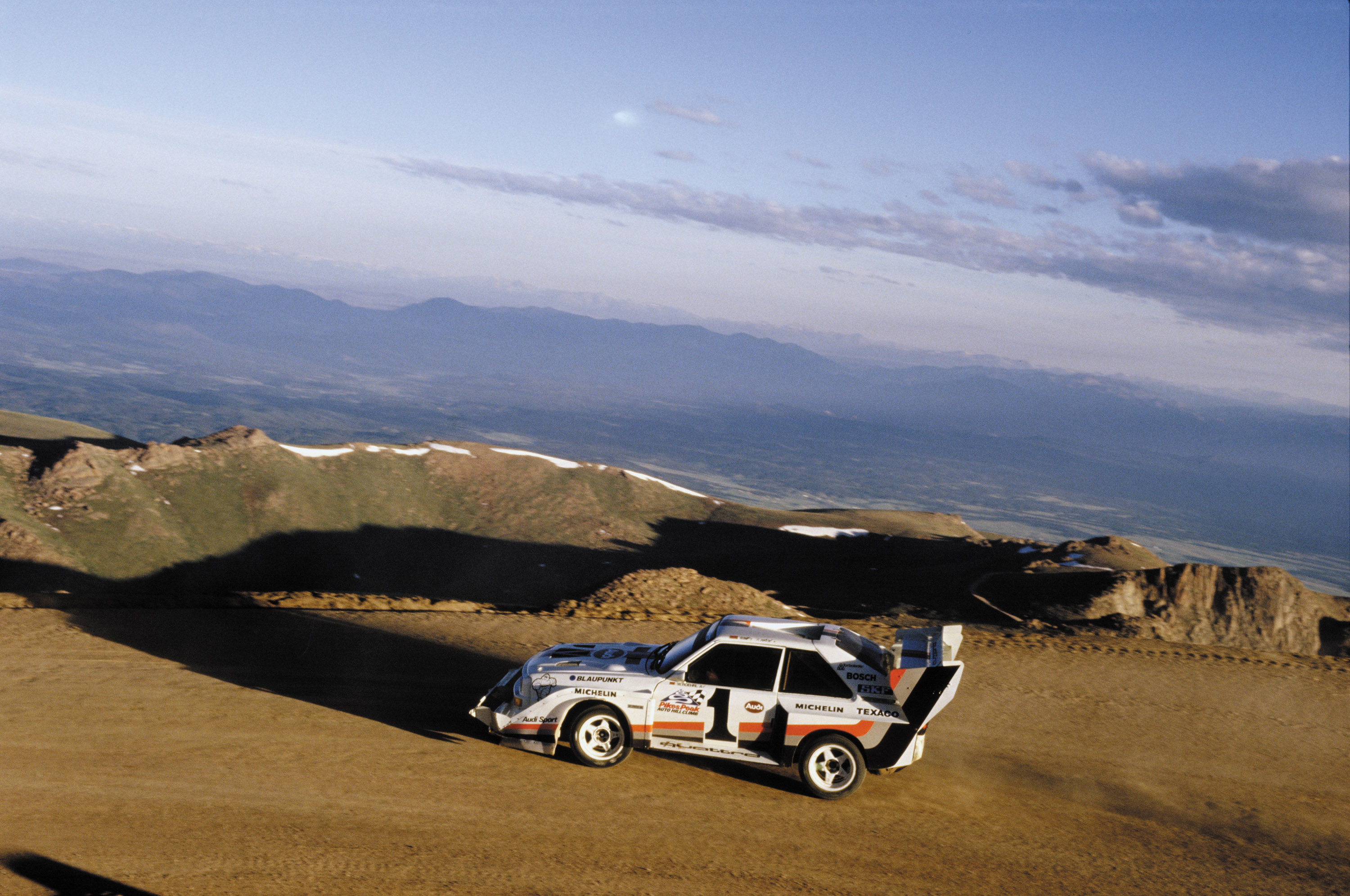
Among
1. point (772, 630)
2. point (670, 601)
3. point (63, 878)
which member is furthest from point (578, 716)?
point (670, 601)

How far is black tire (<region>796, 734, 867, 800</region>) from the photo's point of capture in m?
10.0

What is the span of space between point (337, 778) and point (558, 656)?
2956 millimetres

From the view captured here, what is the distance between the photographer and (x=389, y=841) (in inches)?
340

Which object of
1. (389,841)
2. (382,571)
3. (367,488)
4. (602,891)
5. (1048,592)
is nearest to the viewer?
(602,891)

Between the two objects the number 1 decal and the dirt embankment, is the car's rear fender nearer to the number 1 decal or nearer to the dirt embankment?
the number 1 decal

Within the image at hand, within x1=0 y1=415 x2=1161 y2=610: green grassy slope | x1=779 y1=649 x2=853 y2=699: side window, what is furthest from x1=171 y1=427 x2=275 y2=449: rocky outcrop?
x1=779 y1=649 x2=853 y2=699: side window

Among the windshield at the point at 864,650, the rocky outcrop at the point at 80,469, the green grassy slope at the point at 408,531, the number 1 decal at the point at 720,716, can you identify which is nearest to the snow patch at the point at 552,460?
the green grassy slope at the point at 408,531

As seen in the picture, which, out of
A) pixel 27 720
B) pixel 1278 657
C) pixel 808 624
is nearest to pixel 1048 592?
pixel 1278 657

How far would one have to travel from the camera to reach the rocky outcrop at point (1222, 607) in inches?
1145

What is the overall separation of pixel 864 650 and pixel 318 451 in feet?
265

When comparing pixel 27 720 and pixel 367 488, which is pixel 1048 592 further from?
pixel 367 488

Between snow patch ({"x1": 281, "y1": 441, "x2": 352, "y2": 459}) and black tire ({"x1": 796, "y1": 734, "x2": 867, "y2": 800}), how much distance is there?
79.5 metres

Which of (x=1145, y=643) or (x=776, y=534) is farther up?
(x=1145, y=643)

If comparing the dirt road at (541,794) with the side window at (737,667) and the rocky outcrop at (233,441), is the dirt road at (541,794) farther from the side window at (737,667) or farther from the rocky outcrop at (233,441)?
the rocky outcrop at (233,441)
